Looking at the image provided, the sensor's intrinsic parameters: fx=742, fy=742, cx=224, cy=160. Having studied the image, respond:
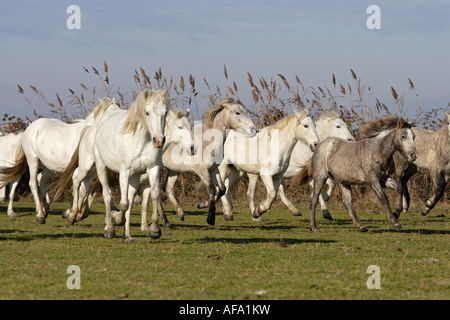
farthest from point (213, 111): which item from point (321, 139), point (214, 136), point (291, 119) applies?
point (321, 139)

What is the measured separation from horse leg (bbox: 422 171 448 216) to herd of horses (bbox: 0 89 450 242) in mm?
20

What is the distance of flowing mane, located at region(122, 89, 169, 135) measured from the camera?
910 cm

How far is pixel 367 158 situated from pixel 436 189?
3.30 m

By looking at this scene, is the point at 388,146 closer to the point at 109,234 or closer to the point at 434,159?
the point at 434,159

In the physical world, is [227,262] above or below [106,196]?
below

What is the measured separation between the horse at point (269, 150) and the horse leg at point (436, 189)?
2.83m

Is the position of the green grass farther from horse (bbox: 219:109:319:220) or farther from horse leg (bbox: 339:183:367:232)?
horse (bbox: 219:109:319:220)

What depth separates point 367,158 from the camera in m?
11.2

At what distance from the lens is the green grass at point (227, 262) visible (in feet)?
19.8

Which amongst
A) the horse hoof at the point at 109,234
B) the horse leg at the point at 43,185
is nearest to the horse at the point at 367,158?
the horse hoof at the point at 109,234

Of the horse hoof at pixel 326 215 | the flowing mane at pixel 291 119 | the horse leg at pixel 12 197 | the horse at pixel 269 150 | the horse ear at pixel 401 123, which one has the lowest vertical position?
the horse hoof at pixel 326 215

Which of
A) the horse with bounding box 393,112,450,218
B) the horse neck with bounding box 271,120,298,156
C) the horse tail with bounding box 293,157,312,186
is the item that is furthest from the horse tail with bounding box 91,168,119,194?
the horse with bounding box 393,112,450,218

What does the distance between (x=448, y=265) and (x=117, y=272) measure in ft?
11.1

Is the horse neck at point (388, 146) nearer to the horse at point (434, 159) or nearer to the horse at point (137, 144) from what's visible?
the horse at point (434, 159)
